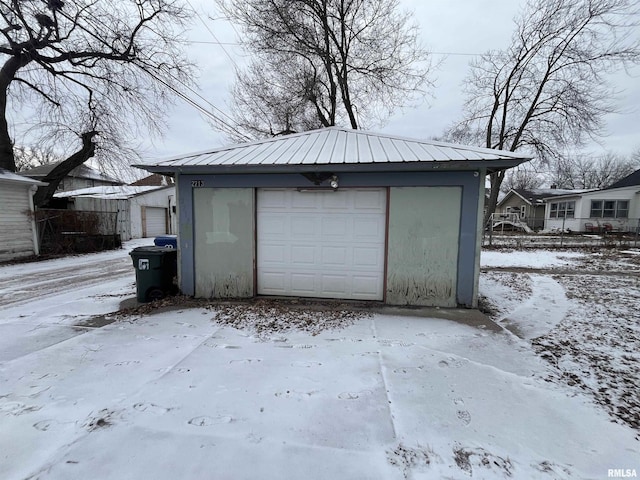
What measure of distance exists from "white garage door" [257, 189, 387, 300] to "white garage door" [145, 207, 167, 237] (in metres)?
17.8

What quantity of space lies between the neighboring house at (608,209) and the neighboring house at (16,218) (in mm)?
28831

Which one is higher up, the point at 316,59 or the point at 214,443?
the point at 316,59

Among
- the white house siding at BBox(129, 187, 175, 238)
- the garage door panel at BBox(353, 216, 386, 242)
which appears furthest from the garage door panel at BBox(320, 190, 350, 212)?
the white house siding at BBox(129, 187, 175, 238)

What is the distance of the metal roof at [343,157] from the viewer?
4.77 m

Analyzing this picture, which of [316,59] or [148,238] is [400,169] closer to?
[316,59]

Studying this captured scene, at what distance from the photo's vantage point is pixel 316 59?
15148mm

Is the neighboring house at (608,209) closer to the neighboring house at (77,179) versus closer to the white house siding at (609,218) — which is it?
the white house siding at (609,218)

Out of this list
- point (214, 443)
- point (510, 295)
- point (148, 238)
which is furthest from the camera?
point (148, 238)

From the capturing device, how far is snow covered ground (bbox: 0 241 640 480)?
2059 mm

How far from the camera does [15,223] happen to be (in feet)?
35.4

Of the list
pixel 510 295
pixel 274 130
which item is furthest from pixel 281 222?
pixel 274 130

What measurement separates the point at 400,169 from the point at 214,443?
4329 millimetres

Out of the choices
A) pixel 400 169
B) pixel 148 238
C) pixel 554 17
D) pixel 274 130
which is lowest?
pixel 148 238

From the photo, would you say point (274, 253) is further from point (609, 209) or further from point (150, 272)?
point (609, 209)
